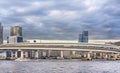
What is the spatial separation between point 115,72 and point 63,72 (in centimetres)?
916

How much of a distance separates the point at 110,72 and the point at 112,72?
1.16 ft

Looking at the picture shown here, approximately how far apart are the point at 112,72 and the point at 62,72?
8.81m

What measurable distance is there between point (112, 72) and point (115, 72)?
0.52 metres

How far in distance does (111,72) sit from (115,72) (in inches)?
27.6

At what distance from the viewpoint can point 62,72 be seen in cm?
7556

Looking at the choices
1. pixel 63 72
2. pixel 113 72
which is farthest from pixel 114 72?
pixel 63 72

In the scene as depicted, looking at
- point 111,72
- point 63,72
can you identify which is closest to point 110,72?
point 111,72

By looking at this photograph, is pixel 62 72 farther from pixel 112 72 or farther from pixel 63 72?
pixel 112 72

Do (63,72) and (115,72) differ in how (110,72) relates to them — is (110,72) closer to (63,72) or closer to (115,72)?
(115,72)

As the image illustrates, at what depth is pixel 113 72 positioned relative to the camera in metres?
77.2

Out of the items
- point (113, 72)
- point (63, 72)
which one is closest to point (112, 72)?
point (113, 72)

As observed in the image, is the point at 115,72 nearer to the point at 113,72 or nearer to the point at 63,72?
the point at 113,72

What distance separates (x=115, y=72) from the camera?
77.2m

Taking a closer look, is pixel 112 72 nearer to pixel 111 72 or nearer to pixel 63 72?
pixel 111 72
